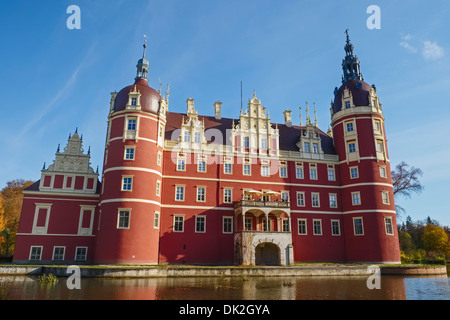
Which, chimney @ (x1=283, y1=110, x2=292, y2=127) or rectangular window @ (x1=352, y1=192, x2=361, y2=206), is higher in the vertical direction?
chimney @ (x1=283, y1=110, x2=292, y2=127)

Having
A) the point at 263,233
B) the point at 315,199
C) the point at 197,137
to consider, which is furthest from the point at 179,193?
the point at 315,199

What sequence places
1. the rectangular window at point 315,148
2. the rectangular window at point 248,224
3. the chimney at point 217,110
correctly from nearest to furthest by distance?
the rectangular window at point 248,224 < the rectangular window at point 315,148 < the chimney at point 217,110

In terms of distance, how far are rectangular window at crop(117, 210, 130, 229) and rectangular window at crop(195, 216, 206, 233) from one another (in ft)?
25.4

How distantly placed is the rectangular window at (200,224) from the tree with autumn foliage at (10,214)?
2783 cm

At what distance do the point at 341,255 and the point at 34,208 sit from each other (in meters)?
35.7

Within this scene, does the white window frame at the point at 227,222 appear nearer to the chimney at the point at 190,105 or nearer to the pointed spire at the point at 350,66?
the chimney at the point at 190,105

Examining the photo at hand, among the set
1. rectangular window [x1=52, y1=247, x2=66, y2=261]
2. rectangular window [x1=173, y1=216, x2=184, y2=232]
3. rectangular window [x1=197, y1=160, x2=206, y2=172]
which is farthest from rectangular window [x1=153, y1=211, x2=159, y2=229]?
rectangular window [x1=52, y1=247, x2=66, y2=261]

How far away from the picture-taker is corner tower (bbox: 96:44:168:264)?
31531 mm

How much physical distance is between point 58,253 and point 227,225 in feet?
60.4

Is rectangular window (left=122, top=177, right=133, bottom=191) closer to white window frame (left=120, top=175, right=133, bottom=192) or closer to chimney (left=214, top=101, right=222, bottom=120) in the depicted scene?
white window frame (left=120, top=175, right=133, bottom=192)

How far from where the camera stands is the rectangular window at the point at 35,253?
110 ft

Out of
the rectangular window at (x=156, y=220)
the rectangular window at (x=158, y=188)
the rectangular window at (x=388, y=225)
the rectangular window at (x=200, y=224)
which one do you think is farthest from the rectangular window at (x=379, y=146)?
the rectangular window at (x=156, y=220)

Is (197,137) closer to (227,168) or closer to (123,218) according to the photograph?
(227,168)

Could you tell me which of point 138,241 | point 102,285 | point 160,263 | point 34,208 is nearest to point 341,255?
point 160,263
